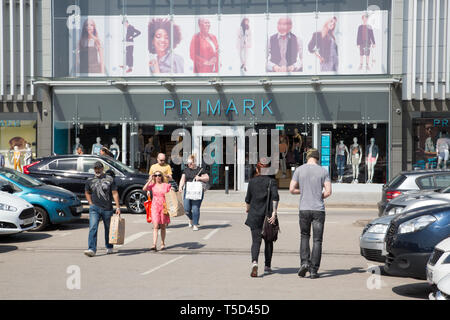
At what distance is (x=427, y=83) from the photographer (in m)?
27.2

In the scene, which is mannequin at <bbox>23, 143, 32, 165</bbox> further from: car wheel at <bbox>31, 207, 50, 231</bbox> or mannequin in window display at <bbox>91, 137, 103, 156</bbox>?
car wheel at <bbox>31, 207, 50, 231</bbox>

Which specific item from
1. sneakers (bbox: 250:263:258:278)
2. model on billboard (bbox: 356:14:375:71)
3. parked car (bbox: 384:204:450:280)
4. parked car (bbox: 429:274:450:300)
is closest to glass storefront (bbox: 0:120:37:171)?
model on billboard (bbox: 356:14:375:71)

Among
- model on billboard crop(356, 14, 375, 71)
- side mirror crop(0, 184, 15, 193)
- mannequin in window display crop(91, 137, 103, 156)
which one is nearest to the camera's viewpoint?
side mirror crop(0, 184, 15, 193)

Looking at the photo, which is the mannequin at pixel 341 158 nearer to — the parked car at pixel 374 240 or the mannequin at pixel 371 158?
the mannequin at pixel 371 158

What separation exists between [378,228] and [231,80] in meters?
18.2

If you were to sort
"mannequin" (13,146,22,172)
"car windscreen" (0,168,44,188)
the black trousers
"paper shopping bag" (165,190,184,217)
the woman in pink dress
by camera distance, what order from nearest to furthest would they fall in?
the black trousers < the woman in pink dress < "paper shopping bag" (165,190,184,217) < "car windscreen" (0,168,44,188) < "mannequin" (13,146,22,172)

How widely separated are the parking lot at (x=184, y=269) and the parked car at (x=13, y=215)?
359 mm

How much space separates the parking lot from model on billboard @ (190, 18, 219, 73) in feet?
44.5

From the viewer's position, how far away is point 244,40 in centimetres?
2789

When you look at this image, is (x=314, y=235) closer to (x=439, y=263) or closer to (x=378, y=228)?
(x=378, y=228)

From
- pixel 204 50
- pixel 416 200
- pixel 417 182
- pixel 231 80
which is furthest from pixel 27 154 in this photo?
pixel 416 200

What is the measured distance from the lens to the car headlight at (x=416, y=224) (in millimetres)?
8000

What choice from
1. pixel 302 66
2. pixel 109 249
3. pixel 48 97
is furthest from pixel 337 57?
pixel 109 249

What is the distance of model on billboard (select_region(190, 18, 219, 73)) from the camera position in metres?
28.1
